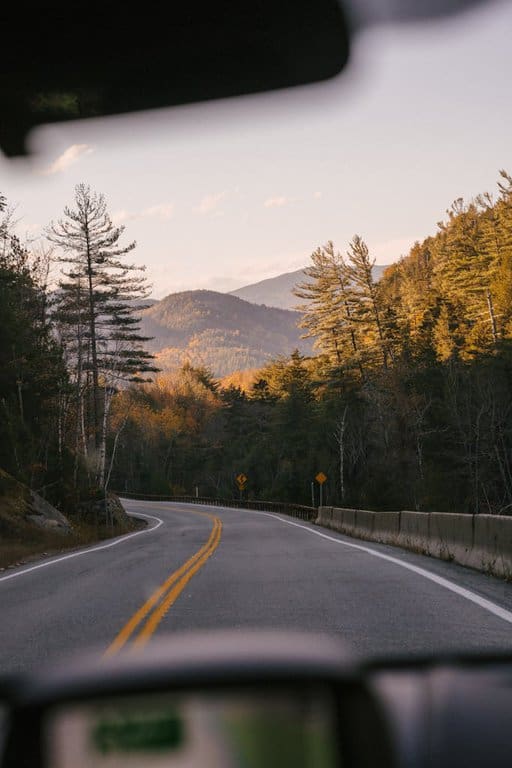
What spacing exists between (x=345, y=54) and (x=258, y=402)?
126m

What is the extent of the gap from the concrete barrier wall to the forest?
20796 millimetres

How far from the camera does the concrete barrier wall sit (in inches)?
528

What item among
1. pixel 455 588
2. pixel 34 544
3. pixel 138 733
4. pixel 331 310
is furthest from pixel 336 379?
pixel 138 733

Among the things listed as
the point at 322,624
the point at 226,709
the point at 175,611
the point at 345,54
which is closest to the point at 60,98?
the point at 345,54

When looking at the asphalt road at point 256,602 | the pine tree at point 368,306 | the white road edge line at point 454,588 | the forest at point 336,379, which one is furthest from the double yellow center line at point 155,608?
the pine tree at point 368,306

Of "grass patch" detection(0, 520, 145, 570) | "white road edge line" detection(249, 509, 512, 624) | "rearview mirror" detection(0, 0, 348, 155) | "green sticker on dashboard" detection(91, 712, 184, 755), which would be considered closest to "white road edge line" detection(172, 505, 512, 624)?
"white road edge line" detection(249, 509, 512, 624)

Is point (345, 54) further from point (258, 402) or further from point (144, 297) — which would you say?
point (258, 402)

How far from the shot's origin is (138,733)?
110cm

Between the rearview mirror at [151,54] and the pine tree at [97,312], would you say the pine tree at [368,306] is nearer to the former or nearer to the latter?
the pine tree at [97,312]

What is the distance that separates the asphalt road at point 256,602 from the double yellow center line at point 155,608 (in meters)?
0.02

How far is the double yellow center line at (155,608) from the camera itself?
834cm

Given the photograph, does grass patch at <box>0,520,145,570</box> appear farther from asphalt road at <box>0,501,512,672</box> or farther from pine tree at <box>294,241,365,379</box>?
pine tree at <box>294,241,365,379</box>

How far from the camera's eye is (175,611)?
410 inches

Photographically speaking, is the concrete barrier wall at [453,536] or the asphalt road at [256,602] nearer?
the asphalt road at [256,602]
